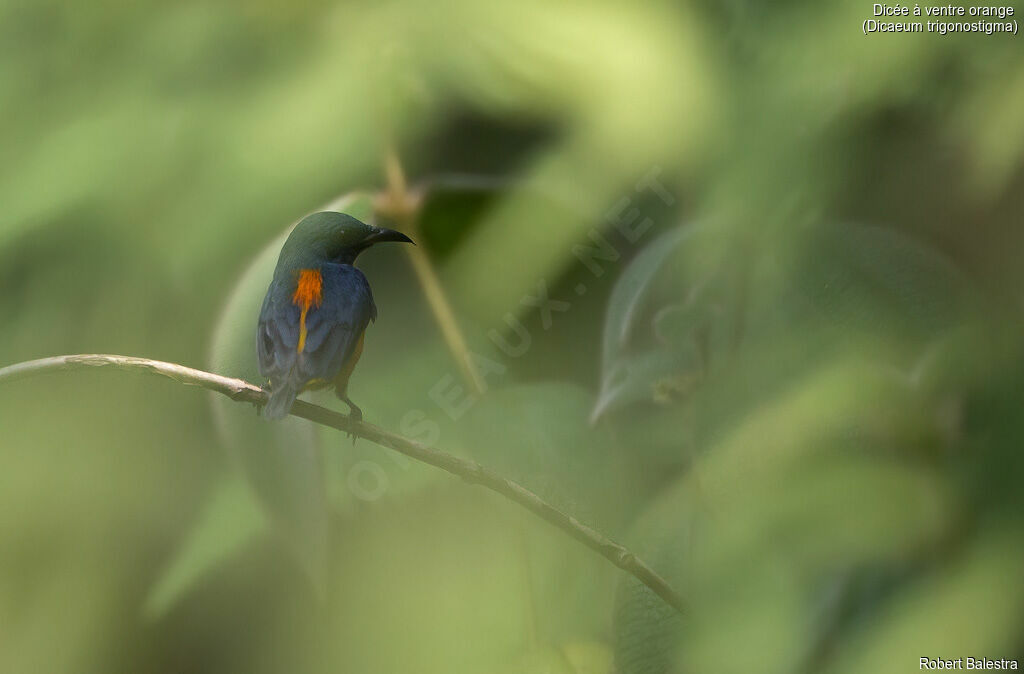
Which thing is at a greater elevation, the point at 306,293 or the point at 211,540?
the point at 306,293

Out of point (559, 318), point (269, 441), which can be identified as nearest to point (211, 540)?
point (269, 441)

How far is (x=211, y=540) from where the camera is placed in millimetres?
430

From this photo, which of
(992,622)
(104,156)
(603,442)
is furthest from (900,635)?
(104,156)

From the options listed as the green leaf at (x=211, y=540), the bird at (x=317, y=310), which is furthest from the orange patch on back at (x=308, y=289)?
the green leaf at (x=211, y=540)

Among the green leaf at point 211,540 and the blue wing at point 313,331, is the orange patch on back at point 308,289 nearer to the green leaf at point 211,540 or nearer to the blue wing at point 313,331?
the blue wing at point 313,331

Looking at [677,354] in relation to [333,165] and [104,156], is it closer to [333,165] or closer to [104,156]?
[333,165]

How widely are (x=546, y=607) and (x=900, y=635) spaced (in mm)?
149

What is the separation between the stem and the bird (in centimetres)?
1

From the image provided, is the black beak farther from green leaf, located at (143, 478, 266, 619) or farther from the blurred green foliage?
green leaf, located at (143, 478, 266, 619)

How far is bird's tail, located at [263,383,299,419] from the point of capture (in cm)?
34

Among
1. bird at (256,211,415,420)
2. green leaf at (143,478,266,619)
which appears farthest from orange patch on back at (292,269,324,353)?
green leaf at (143,478,266,619)

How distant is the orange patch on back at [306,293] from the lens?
356 mm

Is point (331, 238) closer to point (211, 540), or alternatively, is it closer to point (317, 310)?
point (317, 310)

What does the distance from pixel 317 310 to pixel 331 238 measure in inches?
1.6
